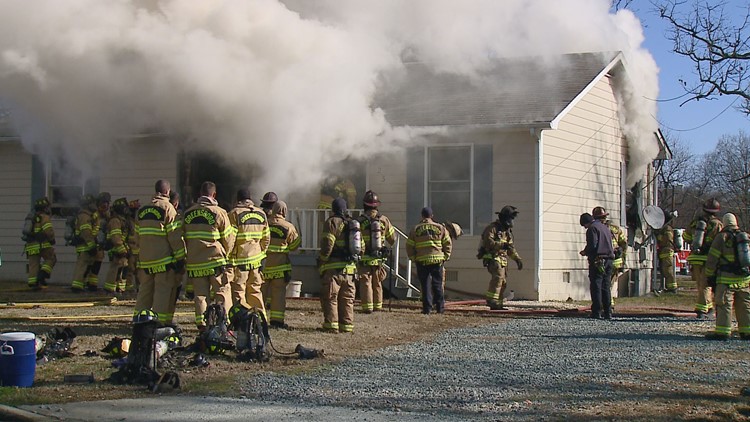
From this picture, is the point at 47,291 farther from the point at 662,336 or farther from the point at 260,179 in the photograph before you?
the point at 662,336

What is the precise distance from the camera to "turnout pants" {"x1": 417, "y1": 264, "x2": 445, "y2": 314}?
13320 millimetres

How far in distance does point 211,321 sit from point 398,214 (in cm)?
807

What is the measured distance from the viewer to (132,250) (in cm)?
1561

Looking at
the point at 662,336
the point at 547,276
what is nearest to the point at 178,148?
the point at 547,276

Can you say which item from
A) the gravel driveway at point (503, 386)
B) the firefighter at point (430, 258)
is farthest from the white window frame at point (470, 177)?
the gravel driveway at point (503, 386)

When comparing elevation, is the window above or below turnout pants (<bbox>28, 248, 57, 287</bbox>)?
above

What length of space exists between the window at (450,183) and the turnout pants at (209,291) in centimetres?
762

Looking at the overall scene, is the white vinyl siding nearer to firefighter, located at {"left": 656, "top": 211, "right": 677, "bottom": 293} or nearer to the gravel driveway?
firefighter, located at {"left": 656, "top": 211, "right": 677, "bottom": 293}

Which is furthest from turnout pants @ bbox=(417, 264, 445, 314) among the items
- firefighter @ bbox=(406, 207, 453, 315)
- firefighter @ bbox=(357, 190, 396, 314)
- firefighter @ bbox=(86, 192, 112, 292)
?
firefighter @ bbox=(86, 192, 112, 292)

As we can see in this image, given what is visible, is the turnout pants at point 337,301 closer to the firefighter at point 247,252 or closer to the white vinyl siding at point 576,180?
the firefighter at point 247,252

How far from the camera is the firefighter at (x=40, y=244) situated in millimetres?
16031

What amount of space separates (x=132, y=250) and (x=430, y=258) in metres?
5.70

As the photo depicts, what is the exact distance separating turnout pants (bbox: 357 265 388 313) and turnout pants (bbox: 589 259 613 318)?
3.25 m

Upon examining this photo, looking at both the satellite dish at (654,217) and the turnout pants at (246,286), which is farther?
the satellite dish at (654,217)
